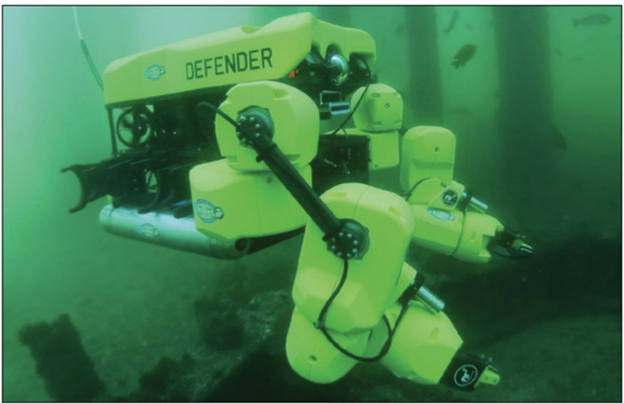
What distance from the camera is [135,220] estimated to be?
95.0 inches

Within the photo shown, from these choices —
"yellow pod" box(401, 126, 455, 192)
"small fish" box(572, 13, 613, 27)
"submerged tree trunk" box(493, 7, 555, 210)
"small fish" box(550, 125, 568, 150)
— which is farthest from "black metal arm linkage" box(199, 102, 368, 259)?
"small fish" box(572, 13, 613, 27)

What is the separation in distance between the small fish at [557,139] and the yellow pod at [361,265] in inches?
153

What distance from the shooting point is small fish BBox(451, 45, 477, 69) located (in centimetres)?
420

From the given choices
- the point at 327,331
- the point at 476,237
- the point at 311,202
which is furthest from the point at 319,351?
the point at 476,237

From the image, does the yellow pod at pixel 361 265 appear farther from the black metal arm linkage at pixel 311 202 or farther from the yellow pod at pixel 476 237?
the yellow pod at pixel 476 237

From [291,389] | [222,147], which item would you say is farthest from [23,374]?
[222,147]

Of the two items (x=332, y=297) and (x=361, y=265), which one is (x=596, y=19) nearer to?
(x=361, y=265)

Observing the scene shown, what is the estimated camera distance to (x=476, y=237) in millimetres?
2391

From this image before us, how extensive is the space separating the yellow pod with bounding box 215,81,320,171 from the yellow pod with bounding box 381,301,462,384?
35.2 inches

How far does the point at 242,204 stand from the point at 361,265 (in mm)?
586

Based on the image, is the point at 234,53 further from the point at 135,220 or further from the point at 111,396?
the point at 111,396

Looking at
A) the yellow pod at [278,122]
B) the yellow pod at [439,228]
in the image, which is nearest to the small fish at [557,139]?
the yellow pod at [439,228]

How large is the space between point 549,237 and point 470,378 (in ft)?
10.6

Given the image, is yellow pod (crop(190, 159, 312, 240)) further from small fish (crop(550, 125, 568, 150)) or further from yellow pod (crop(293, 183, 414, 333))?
small fish (crop(550, 125, 568, 150))
